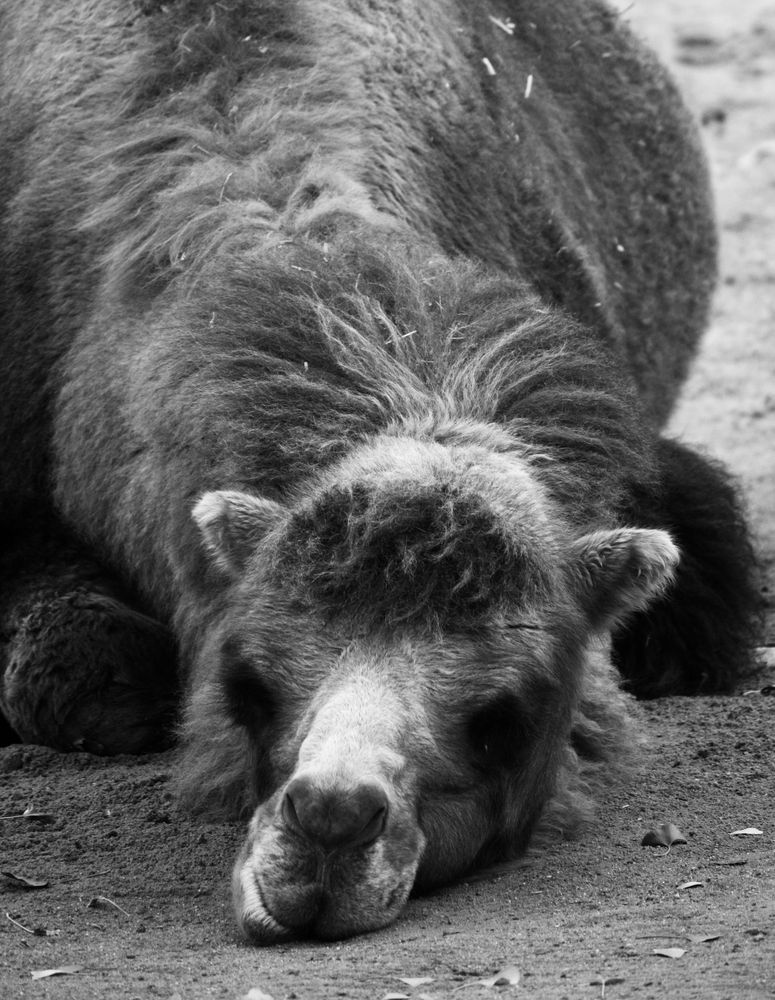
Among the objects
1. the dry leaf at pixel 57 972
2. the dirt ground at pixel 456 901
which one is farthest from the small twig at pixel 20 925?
the dry leaf at pixel 57 972

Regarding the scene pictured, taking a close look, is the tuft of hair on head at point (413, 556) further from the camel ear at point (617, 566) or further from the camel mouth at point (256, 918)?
the camel mouth at point (256, 918)

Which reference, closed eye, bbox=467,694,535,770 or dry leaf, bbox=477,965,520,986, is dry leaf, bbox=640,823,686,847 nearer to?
closed eye, bbox=467,694,535,770

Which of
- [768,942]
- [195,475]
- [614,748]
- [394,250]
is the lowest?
[614,748]

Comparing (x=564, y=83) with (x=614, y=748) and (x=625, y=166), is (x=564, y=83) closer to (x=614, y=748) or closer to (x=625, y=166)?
(x=625, y=166)

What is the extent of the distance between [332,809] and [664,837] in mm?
1213

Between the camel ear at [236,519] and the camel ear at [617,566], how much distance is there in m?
0.74

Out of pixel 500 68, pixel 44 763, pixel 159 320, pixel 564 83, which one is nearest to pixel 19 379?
pixel 159 320

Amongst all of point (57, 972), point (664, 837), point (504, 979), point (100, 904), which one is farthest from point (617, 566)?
point (57, 972)

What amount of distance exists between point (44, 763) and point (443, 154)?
256cm

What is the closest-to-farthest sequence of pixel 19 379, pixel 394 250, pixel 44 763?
1. pixel 394 250
2. pixel 44 763
3. pixel 19 379

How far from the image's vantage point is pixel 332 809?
3.55 meters

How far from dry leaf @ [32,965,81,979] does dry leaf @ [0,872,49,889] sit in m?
0.65

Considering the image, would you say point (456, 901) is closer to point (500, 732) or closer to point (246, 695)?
point (500, 732)

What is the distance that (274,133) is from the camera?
17.9 ft
